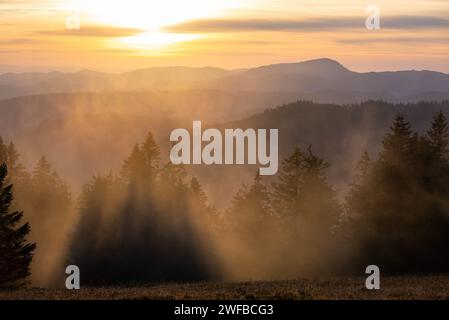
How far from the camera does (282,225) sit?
6366cm

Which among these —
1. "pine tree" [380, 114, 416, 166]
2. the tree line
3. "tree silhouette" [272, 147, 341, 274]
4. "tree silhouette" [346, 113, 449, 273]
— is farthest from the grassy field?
"tree silhouette" [272, 147, 341, 274]

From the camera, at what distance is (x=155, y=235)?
61.7 meters

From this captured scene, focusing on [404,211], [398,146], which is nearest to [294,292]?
[404,211]

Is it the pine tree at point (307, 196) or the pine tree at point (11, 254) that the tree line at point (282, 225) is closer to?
the pine tree at point (307, 196)

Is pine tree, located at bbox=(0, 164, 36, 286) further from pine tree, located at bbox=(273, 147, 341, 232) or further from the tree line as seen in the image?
pine tree, located at bbox=(273, 147, 341, 232)

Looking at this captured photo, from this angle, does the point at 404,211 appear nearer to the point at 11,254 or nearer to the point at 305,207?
the point at 305,207

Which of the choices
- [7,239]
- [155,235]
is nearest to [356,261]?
[155,235]

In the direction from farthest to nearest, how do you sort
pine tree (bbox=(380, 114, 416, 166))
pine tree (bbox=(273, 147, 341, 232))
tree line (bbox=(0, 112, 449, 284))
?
pine tree (bbox=(273, 147, 341, 232)) → pine tree (bbox=(380, 114, 416, 166)) → tree line (bbox=(0, 112, 449, 284))

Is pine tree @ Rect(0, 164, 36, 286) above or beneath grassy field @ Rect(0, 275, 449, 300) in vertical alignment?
above

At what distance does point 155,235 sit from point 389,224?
1925 cm

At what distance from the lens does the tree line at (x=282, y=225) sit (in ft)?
180

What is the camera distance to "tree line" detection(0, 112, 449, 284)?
180 feet

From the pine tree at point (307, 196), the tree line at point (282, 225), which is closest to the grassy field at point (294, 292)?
the tree line at point (282, 225)

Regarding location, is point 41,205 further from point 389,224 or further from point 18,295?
point 18,295
